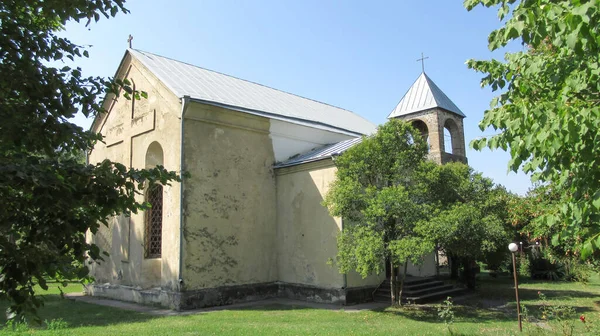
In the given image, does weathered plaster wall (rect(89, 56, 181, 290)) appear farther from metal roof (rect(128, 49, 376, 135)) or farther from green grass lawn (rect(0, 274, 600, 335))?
green grass lawn (rect(0, 274, 600, 335))

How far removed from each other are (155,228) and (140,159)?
2610 millimetres

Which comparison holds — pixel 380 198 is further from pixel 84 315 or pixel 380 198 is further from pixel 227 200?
pixel 84 315

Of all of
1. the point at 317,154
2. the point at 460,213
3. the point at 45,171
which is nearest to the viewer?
the point at 45,171

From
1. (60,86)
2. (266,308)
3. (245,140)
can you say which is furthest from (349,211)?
(60,86)

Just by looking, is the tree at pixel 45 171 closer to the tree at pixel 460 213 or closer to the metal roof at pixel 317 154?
the tree at pixel 460 213

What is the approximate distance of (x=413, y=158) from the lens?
1178 cm

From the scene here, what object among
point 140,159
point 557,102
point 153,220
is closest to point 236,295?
point 153,220

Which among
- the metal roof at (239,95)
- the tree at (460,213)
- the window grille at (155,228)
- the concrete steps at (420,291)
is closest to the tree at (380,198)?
the tree at (460,213)

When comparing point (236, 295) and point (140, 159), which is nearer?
point (236, 295)

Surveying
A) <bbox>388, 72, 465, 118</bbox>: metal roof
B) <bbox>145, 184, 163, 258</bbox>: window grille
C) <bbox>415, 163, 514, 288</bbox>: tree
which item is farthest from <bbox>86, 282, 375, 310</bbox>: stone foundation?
<bbox>388, 72, 465, 118</bbox>: metal roof

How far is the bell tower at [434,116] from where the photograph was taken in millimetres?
23234

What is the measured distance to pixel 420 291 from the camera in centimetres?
1384

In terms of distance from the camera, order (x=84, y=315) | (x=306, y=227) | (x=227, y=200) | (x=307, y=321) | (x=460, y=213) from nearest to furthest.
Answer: (x=307, y=321), (x=460, y=213), (x=84, y=315), (x=227, y=200), (x=306, y=227)

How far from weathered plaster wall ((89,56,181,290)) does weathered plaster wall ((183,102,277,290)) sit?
1.65 feet
